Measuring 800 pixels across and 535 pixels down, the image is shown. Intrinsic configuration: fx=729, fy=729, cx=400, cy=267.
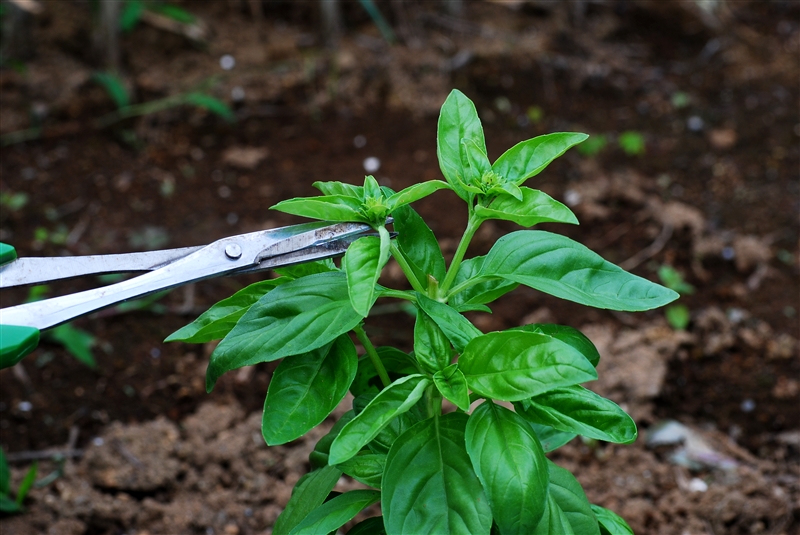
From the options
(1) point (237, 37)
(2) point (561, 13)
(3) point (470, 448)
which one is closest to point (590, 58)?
(2) point (561, 13)

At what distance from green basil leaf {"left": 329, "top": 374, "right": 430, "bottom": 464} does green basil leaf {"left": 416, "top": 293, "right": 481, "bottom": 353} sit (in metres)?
0.08

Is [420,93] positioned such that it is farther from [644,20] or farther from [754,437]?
[754,437]

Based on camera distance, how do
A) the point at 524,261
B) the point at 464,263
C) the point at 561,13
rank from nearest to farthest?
1. the point at 524,261
2. the point at 464,263
3. the point at 561,13

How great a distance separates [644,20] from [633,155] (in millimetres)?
1268

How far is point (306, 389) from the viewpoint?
1.11 metres

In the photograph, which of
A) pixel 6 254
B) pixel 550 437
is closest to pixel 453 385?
pixel 550 437

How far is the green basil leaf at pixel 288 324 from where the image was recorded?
105 cm

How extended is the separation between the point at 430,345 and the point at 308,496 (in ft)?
1.24

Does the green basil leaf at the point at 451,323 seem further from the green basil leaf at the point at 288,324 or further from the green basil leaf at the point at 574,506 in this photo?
the green basil leaf at the point at 574,506

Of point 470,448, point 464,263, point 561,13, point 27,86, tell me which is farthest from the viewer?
point 561,13

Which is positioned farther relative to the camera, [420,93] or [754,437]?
[420,93]

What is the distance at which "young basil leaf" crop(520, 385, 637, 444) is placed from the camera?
1037mm

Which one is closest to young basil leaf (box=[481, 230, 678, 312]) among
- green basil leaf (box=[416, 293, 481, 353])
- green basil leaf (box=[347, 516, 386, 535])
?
green basil leaf (box=[416, 293, 481, 353])

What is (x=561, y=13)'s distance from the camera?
3.95 m
